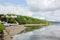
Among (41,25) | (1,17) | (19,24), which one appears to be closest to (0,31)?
(1,17)

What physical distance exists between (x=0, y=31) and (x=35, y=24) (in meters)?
7.31

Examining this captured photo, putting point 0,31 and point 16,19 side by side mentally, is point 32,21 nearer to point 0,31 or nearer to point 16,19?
point 16,19

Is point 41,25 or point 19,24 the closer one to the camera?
point 19,24

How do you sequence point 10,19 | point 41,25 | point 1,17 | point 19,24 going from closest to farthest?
point 1,17 → point 10,19 → point 19,24 → point 41,25

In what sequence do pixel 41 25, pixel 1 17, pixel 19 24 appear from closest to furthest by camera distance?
pixel 1 17
pixel 19 24
pixel 41 25

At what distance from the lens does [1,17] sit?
10.2m

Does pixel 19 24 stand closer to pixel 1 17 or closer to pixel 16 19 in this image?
pixel 16 19

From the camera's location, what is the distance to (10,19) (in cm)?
1087

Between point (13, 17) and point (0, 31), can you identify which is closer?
point (0, 31)

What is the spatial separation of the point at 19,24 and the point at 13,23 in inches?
21.7

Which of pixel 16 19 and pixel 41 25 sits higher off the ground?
pixel 16 19

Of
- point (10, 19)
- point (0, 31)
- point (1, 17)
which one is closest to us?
point (0, 31)

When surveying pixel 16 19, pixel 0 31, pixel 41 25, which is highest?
pixel 0 31

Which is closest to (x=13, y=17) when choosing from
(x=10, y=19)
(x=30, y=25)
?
(x=10, y=19)
